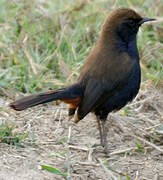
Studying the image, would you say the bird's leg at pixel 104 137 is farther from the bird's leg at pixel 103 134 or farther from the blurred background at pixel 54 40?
the blurred background at pixel 54 40

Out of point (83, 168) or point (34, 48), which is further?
point (34, 48)

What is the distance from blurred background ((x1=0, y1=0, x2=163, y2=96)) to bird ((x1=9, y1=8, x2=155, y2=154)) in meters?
0.94

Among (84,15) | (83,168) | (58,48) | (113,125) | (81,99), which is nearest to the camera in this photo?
(83,168)

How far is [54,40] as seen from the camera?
7121mm

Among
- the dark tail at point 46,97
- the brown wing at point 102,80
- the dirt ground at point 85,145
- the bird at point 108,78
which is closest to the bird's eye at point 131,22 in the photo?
the bird at point 108,78

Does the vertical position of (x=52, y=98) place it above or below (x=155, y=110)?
above

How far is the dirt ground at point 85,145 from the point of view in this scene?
453 cm

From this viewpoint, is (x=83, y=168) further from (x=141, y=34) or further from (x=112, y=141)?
(x=141, y=34)

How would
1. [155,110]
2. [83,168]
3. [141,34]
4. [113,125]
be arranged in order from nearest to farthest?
[83,168]
[113,125]
[155,110]
[141,34]

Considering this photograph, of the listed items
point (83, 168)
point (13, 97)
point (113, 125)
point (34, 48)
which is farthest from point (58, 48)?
point (83, 168)

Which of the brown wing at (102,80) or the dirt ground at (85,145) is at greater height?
the brown wing at (102,80)

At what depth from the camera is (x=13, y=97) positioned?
5.95 meters

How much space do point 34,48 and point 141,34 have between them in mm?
1677

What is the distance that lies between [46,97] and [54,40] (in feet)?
7.91
